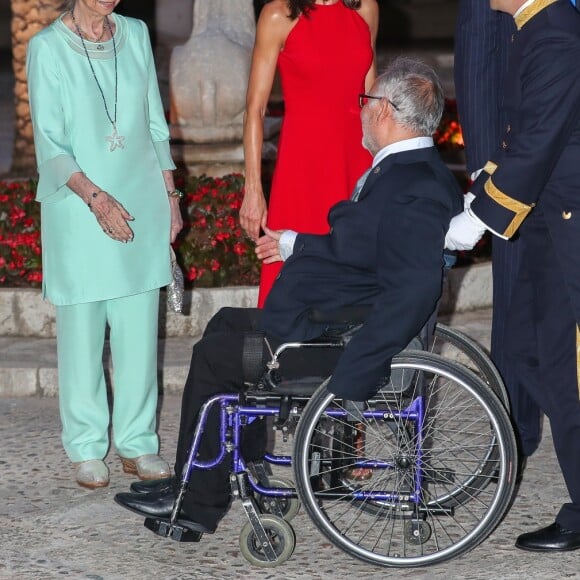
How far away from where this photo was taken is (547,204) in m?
4.38

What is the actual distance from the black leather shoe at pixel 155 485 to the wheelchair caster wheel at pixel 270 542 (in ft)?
0.95

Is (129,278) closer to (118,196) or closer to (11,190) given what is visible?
(118,196)

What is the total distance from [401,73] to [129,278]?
1.35m

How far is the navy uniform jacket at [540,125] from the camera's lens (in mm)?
4125

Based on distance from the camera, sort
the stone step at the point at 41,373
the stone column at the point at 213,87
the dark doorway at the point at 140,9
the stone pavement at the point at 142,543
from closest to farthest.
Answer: the stone pavement at the point at 142,543 < the stone step at the point at 41,373 < the stone column at the point at 213,87 < the dark doorway at the point at 140,9

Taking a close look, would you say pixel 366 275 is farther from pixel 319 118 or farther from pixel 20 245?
pixel 20 245

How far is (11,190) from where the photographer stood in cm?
819

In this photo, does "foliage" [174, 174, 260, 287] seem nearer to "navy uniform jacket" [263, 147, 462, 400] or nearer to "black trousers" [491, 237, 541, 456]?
"black trousers" [491, 237, 541, 456]

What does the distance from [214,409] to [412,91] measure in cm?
118

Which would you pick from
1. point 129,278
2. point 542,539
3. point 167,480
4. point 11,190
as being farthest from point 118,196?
point 11,190

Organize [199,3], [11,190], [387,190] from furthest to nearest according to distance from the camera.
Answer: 1. [199,3]
2. [11,190]
3. [387,190]

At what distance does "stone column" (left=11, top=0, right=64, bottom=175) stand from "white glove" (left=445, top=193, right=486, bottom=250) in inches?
263

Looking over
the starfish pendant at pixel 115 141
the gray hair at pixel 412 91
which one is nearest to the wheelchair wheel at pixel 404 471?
the gray hair at pixel 412 91

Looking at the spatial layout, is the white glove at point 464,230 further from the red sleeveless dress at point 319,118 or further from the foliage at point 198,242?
the foliage at point 198,242
